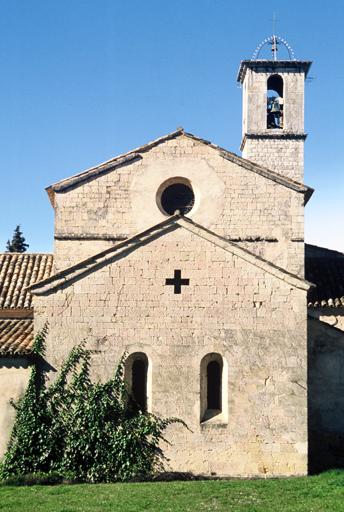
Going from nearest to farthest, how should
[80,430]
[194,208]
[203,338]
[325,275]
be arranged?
[80,430]
[203,338]
[194,208]
[325,275]

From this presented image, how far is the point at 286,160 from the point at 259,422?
44.3 feet

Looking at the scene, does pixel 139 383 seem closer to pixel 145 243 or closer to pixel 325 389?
pixel 145 243

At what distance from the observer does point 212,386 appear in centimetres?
1745

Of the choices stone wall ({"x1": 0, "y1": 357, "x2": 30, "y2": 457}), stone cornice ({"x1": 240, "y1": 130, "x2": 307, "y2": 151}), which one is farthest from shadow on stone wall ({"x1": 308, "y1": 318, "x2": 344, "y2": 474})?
stone cornice ({"x1": 240, "y1": 130, "x2": 307, "y2": 151})

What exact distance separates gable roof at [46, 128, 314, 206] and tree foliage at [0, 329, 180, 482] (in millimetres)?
4918

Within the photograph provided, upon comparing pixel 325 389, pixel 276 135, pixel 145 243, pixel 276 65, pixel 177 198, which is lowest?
pixel 325 389

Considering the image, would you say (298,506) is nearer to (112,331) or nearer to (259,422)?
(259,422)

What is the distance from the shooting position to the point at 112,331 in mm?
17281

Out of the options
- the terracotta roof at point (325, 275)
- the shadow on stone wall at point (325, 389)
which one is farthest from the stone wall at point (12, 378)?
the terracotta roof at point (325, 275)

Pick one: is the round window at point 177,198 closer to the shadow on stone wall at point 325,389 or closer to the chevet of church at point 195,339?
the chevet of church at point 195,339

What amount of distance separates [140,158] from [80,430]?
7688 mm

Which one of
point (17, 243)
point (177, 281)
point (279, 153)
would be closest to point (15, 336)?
point (177, 281)

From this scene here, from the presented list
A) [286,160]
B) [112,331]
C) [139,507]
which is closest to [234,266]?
[112,331]

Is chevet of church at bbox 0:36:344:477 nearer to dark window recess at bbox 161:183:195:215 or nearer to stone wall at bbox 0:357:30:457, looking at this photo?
stone wall at bbox 0:357:30:457
